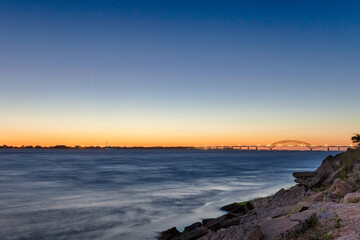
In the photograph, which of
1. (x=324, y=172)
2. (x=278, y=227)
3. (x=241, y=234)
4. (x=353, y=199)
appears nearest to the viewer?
(x=278, y=227)

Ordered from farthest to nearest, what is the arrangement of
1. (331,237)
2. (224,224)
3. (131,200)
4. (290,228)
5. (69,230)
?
(131,200) → (69,230) → (224,224) → (290,228) → (331,237)

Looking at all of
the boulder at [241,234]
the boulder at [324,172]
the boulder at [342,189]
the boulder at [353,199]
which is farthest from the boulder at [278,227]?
the boulder at [324,172]

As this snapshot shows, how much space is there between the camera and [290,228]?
721 centimetres

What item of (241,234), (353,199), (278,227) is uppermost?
(353,199)

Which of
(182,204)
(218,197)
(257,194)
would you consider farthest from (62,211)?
(257,194)

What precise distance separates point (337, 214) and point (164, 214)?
14131mm

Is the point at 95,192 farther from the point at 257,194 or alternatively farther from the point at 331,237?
the point at 331,237

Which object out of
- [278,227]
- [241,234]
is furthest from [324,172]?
[241,234]

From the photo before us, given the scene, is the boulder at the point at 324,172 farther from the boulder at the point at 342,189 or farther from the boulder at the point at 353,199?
the boulder at the point at 353,199

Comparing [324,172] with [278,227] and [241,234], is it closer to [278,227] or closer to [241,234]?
[278,227]

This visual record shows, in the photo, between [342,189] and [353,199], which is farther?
[342,189]

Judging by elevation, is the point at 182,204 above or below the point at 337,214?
below

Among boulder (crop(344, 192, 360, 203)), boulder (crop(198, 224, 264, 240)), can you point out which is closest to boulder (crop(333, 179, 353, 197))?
boulder (crop(344, 192, 360, 203))

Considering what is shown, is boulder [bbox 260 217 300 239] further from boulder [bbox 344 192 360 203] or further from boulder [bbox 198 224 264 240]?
boulder [bbox 344 192 360 203]
